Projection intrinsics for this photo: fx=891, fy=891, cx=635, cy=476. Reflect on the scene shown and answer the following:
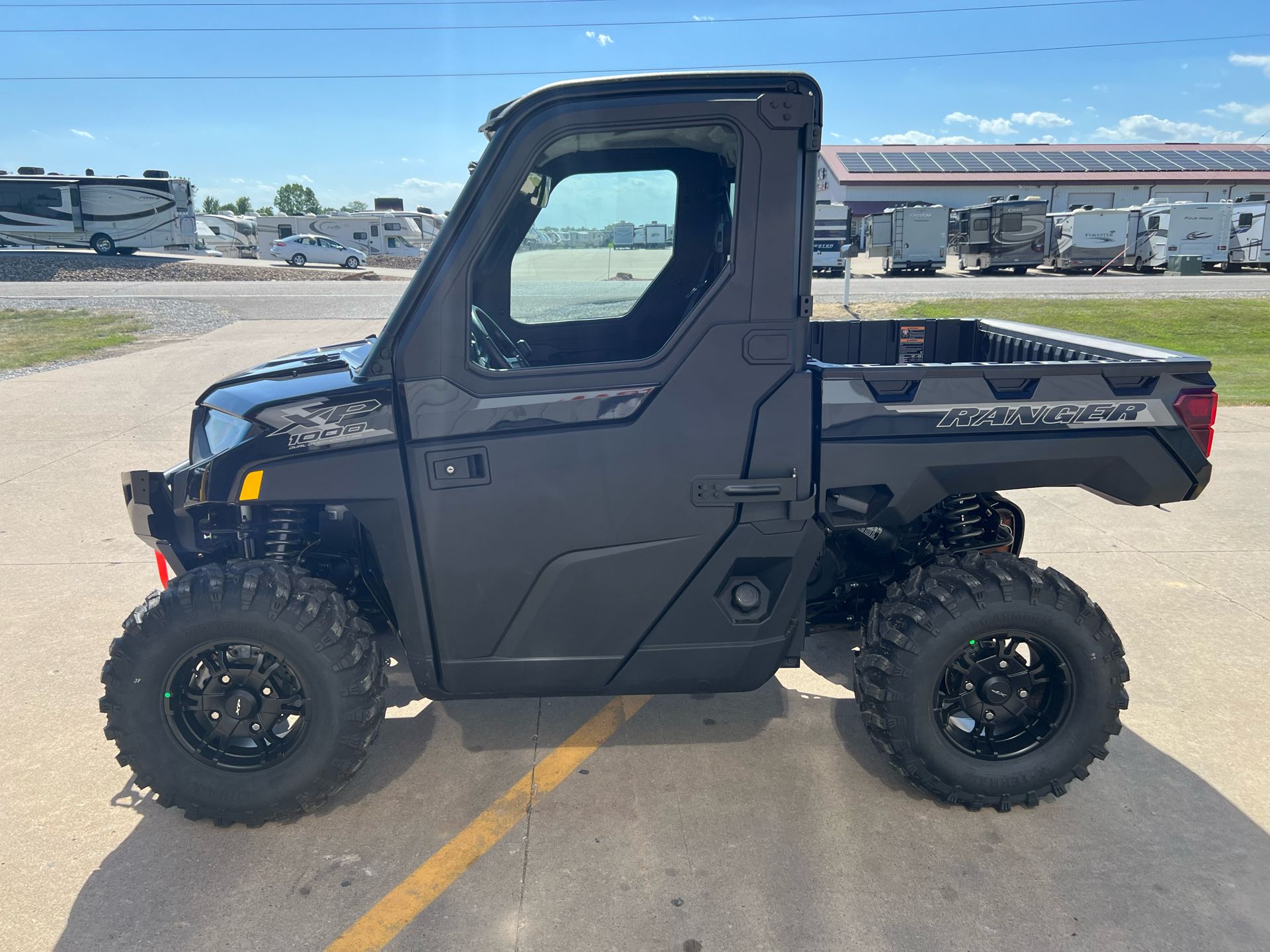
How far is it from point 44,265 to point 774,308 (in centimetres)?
3658

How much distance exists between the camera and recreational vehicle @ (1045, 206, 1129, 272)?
3262 centimetres

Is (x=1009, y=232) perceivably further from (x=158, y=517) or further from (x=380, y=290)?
(x=158, y=517)

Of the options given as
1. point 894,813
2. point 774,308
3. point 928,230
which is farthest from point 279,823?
point 928,230

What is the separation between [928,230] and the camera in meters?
33.9

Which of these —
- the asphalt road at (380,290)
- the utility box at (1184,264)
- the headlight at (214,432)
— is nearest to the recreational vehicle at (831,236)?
the asphalt road at (380,290)

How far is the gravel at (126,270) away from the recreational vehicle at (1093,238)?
2537cm

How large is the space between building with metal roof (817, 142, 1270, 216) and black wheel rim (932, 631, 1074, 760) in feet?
173

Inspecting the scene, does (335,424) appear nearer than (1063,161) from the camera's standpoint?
Yes

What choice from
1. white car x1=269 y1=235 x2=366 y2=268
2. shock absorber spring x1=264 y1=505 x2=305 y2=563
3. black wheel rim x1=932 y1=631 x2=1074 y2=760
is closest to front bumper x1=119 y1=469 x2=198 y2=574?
shock absorber spring x1=264 y1=505 x2=305 y2=563

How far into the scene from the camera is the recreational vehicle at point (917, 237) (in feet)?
111

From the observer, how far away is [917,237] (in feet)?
112

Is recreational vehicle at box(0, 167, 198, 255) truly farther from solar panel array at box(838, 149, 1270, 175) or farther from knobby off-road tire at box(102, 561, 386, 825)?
knobby off-road tire at box(102, 561, 386, 825)

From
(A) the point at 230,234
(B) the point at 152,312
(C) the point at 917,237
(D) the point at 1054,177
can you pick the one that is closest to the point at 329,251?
(A) the point at 230,234

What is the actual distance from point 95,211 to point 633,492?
41.3 metres
